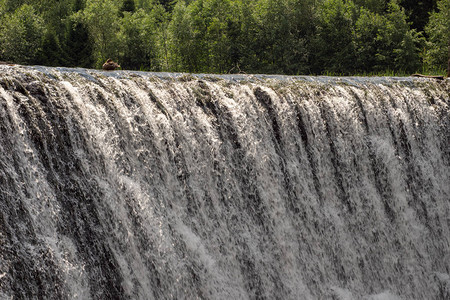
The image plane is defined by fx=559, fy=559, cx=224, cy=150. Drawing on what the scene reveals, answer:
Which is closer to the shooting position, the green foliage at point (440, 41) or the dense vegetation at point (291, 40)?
the green foliage at point (440, 41)

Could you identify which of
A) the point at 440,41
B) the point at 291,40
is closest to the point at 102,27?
the point at 291,40

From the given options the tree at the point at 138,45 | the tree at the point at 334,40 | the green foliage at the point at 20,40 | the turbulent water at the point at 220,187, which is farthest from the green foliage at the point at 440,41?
the green foliage at the point at 20,40

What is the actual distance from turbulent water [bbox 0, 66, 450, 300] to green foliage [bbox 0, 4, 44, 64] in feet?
108

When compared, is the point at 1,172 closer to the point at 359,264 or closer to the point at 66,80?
the point at 66,80

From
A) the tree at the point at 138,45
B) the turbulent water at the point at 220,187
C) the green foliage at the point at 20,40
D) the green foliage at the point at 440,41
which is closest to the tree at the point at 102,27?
the tree at the point at 138,45

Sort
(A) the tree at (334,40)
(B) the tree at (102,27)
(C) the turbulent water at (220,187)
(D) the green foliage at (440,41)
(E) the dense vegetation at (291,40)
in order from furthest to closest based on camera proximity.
A: (B) the tree at (102,27), (A) the tree at (334,40), (E) the dense vegetation at (291,40), (D) the green foliage at (440,41), (C) the turbulent water at (220,187)

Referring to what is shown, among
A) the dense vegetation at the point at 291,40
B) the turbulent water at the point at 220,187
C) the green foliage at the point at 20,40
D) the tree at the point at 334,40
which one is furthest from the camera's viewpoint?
the green foliage at the point at 20,40

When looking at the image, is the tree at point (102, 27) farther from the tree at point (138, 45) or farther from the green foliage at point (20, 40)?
the green foliage at point (20, 40)

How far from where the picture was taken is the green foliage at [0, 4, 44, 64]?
41.0 metres

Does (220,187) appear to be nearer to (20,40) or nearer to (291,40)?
(291,40)

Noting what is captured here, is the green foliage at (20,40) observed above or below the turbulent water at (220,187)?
above

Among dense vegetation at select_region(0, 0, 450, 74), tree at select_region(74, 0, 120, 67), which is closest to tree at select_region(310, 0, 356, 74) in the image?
dense vegetation at select_region(0, 0, 450, 74)

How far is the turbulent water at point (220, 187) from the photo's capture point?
22.4 feet

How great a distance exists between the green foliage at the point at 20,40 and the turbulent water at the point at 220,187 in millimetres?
32879
